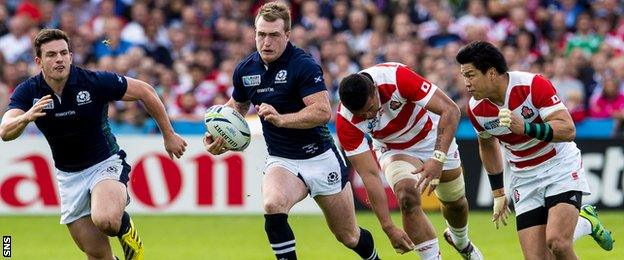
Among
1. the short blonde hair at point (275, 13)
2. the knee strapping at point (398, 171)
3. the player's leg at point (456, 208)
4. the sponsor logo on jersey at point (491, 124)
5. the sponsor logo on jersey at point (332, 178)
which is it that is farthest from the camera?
the player's leg at point (456, 208)

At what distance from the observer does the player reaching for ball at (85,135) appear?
397 inches

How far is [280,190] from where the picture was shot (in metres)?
10.2

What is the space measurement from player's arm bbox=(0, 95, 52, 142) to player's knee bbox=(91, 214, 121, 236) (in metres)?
0.91

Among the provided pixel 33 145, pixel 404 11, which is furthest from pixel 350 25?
pixel 33 145

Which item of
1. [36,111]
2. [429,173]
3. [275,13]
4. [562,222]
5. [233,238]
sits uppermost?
[275,13]

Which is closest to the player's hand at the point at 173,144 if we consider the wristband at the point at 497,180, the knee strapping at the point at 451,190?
the knee strapping at the point at 451,190

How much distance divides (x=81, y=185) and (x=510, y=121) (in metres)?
3.63

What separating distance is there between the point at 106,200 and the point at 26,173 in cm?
730

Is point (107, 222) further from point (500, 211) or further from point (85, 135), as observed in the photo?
point (500, 211)

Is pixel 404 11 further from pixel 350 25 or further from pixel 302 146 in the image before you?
pixel 302 146

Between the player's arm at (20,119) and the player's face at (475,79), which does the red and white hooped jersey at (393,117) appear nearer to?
the player's face at (475,79)

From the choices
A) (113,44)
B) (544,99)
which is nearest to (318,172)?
(544,99)

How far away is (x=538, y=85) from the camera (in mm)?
9602

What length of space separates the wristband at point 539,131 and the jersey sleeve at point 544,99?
270 millimetres
